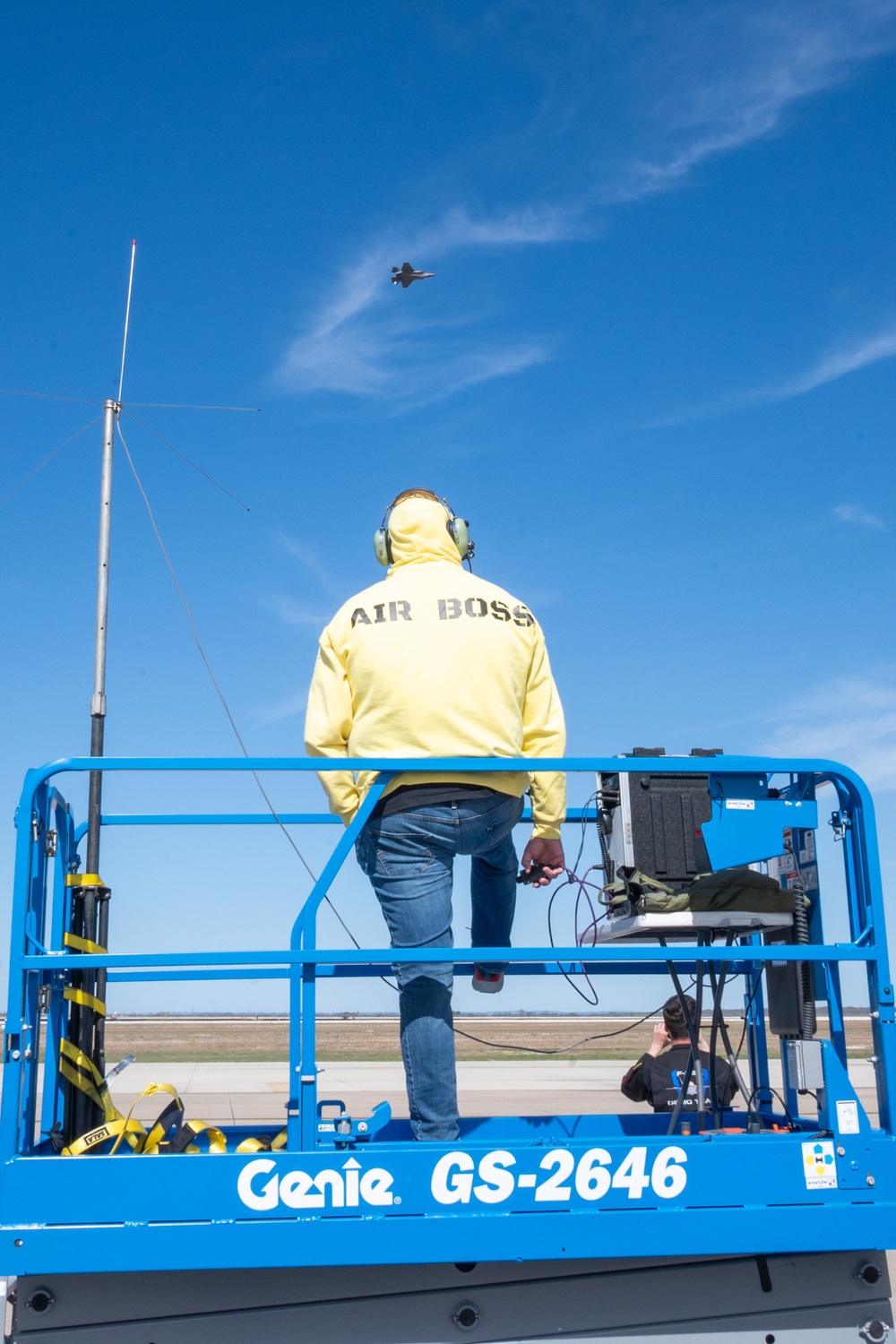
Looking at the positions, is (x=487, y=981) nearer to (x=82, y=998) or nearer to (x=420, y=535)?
(x=82, y=998)

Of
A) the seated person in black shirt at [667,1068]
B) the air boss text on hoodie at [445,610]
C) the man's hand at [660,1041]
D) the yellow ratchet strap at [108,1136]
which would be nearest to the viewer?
the yellow ratchet strap at [108,1136]

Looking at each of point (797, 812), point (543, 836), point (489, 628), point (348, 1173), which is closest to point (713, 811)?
point (797, 812)

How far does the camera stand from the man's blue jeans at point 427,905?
3.16 m

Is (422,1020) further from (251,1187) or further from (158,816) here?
(158,816)

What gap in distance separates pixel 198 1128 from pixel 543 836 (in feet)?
4.59

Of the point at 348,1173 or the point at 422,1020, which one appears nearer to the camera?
the point at 348,1173

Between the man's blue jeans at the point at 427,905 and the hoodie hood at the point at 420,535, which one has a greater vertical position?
the hoodie hood at the point at 420,535

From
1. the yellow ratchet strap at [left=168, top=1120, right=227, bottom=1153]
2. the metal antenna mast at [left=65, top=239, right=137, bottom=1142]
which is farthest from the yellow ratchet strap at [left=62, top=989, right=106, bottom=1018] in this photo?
the yellow ratchet strap at [left=168, top=1120, right=227, bottom=1153]

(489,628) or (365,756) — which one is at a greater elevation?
(489,628)

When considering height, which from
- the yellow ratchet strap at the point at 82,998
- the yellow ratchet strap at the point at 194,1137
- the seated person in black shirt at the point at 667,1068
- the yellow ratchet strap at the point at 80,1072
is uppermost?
the yellow ratchet strap at the point at 82,998

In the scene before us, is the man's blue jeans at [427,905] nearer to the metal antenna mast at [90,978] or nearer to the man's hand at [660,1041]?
the metal antenna mast at [90,978]

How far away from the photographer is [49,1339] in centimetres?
270

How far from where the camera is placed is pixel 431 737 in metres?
3.26

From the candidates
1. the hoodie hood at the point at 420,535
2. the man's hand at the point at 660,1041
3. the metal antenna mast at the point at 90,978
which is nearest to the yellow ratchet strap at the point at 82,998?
the metal antenna mast at the point at 90,978
